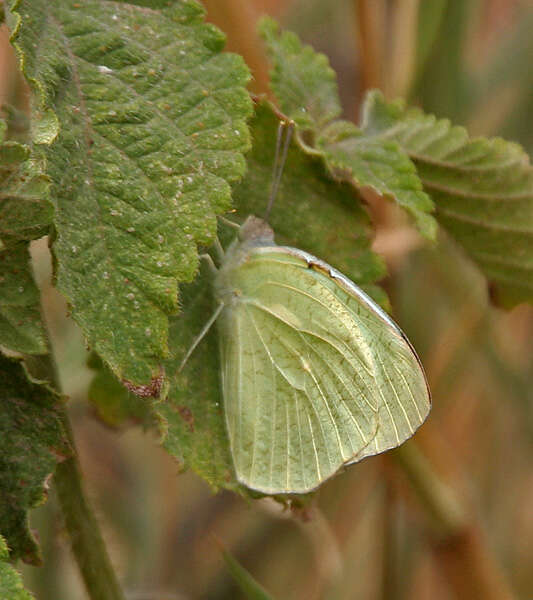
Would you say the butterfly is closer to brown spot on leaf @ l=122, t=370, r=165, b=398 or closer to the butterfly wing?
the butterfly wing

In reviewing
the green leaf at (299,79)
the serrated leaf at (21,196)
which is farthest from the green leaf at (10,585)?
the green leaf at (299,79)

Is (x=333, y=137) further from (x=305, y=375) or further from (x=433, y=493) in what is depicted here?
(x=433, y=493)

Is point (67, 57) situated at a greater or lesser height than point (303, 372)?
greater

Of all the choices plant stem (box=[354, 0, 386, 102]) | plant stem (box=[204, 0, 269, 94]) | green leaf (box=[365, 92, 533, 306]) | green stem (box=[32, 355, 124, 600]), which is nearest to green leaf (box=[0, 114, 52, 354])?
green stem (box=[32, 355, 124, 600])

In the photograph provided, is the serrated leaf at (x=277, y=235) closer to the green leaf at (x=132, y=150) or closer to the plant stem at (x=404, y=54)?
the green leaf at (x=132, y=150)

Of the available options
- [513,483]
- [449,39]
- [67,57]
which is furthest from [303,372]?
[513,483]

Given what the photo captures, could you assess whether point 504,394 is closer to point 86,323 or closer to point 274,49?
point 274,49
